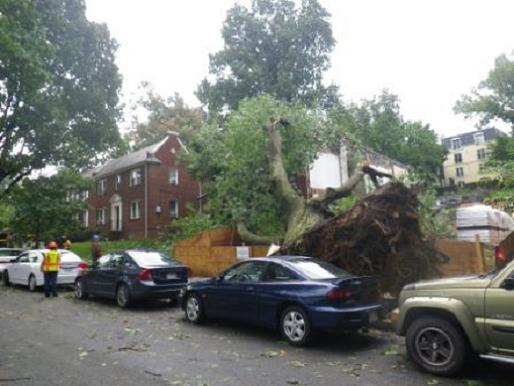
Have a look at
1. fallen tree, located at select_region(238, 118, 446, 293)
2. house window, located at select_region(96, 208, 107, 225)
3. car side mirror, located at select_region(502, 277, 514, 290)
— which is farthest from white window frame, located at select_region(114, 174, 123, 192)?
car side mirror, located at select_region(502, 277, 514, 290)

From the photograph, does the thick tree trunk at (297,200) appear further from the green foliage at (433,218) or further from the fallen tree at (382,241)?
the fallen tree at (382,241)

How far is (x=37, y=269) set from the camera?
52.4ft

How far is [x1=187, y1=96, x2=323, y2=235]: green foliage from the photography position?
60.2ft

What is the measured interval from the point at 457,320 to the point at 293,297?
2.66 metres

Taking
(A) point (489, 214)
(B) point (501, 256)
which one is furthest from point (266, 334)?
(A) point (489, 214)

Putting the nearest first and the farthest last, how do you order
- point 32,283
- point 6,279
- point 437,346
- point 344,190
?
point 437,346 → point 344,190 → point 32,283 → point 6,279

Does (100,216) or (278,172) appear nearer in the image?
(278,172)

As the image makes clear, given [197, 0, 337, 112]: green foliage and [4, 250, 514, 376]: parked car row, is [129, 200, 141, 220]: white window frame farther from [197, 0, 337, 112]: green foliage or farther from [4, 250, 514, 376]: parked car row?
[4, 250, 514, 376]: parked car row

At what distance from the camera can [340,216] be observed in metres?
11.6

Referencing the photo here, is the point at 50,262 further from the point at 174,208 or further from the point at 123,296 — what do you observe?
the point at 174,208

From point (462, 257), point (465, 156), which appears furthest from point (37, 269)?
point (465, 156)

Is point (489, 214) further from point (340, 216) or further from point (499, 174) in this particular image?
point (340, 216)

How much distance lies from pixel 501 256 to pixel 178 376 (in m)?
7.88

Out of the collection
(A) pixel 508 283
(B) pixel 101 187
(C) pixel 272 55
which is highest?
(C) pixel 272 55
